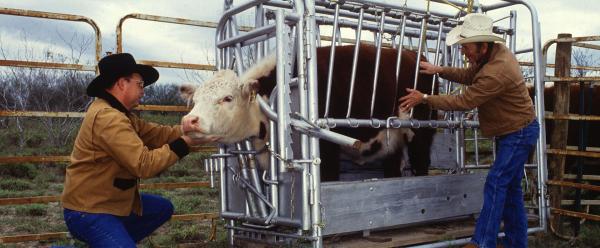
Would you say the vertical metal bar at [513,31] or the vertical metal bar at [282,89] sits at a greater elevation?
the vertical metal bar at [513,31]

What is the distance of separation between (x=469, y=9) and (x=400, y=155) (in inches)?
68.1

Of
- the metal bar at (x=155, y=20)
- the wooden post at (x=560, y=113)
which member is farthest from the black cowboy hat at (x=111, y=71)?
the wooden post at (x=560, y=113)

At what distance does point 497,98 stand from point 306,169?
1860 mm

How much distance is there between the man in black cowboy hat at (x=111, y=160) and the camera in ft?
12.1

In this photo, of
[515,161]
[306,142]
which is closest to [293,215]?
[306,142]

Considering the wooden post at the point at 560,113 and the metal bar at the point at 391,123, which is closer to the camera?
the metal bar at the point at 391,123

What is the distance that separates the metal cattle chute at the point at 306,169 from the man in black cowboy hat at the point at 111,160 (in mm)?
711

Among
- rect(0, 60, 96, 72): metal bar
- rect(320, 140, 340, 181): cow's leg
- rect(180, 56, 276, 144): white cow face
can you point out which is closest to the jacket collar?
rect(180, 56, 276, 144): white cow face

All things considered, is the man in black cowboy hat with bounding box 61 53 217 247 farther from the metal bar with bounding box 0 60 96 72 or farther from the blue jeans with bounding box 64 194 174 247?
the metal bar with bounding box 0 60 96 72

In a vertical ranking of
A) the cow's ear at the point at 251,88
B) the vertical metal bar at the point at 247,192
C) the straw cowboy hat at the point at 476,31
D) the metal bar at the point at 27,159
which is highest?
the straw cowboy hat at the point at 476,31

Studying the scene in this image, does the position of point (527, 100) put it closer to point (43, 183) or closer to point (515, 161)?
point (515, 161)

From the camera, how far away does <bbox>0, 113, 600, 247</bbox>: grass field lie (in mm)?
6258

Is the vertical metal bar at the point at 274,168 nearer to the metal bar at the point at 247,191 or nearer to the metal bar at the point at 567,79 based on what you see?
the metal bar at the point at 247,191

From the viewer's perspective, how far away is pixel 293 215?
4273mm
